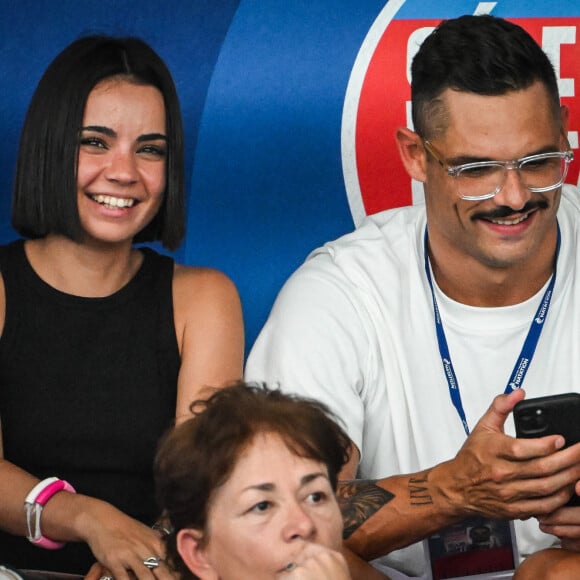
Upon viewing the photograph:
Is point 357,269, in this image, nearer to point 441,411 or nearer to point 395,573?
point 441,411

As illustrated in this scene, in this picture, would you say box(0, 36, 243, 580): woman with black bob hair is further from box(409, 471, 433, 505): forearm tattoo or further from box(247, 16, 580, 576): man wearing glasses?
box(409, 471, 433, 505): forearm tattoo

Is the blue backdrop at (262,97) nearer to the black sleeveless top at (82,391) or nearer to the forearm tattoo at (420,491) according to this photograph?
the black sleeveless top at (82,391)

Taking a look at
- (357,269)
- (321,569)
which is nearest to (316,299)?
(357,269)

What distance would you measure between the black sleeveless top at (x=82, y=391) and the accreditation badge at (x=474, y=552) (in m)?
0.55

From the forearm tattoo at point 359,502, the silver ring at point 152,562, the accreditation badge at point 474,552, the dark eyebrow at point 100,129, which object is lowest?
the accreditation badge at point 474,552

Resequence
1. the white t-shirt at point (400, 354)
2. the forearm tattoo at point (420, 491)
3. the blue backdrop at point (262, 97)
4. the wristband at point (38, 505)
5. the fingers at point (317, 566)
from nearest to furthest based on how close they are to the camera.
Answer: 1. the fingers at point (317, 566)
2. the forearm tattoo at point (420, 491)
3. the wristband at point (38, 505)
4. the white t-shirt at point (400, 354)
5. the blue backdrop at point (262, 97)

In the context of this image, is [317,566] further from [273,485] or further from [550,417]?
[550,417]

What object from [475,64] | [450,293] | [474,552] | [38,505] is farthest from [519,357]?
[38,505]

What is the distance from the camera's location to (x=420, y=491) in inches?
90.4

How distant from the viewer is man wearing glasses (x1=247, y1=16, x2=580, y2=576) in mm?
2428

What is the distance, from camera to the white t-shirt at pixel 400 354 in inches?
98.8

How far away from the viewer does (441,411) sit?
2.53 meters

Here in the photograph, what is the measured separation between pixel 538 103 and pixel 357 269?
17.1 inches

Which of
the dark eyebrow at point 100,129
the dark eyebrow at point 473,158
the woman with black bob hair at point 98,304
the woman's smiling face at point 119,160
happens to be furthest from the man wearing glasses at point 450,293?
the dark eyebrow at point 100,129
